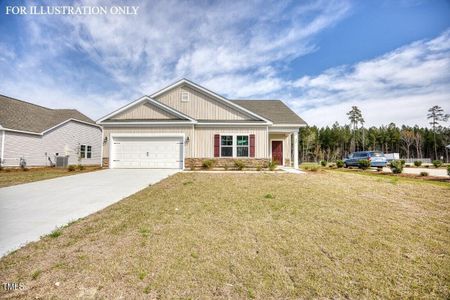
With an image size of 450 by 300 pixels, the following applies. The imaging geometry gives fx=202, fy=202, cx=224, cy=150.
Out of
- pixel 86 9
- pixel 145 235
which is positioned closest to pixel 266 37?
pixel 86 9

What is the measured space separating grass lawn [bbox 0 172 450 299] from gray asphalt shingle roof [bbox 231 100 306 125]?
39.9 feet

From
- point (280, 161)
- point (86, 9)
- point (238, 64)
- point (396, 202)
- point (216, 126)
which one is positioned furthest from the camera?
point (280, 161)

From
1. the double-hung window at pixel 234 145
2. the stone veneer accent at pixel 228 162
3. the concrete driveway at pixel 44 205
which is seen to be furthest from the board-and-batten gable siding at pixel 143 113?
the concrete driveway at pixel 44 205

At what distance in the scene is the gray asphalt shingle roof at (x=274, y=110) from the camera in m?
17.2

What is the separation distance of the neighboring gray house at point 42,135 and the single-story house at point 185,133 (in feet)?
28.4

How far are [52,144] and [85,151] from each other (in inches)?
147

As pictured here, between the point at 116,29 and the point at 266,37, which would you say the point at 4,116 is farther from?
the point at 266,37

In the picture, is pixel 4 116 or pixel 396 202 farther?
pixel 4 116

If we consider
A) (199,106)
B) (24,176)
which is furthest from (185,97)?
(24,176)

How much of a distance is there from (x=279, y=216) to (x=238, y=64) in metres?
14.1

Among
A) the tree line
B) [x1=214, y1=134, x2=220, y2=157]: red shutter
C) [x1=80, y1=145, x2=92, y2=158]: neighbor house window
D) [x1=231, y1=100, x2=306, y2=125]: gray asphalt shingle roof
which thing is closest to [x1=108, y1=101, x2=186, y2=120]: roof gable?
[x1=214, y1=134, x2=220, y2=157]: red shutter

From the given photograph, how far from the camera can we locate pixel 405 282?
2602 mm

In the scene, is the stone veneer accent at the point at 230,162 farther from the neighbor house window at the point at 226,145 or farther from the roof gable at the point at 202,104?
the roof gable at the point at 202,104

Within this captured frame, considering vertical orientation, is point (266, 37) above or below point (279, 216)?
above
